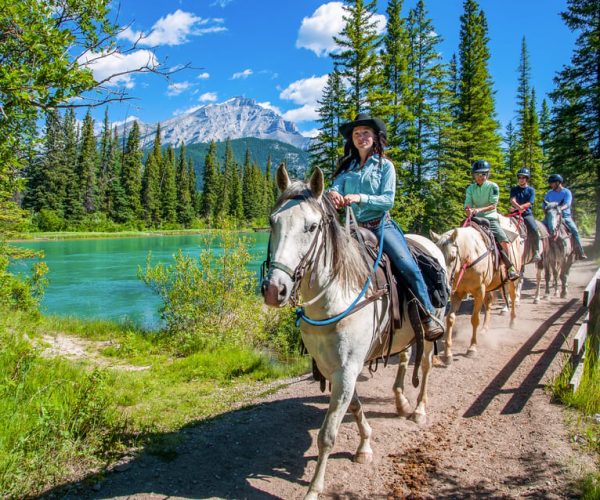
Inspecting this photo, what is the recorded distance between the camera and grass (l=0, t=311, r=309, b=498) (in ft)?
12.5

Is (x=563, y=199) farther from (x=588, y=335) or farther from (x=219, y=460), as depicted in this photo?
(x=219, y=460)

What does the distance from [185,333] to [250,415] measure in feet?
21.9

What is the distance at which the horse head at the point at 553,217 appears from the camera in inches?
496

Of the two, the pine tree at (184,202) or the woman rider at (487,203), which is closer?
the woman rider at (487,203)

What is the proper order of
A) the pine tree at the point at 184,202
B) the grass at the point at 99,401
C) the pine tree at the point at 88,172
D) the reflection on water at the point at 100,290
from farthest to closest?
the pine tree at the point at 184,202
the pine tree at the point at 88,172
the reflection on water at the point at 100,290
the grass at the point at 99,401

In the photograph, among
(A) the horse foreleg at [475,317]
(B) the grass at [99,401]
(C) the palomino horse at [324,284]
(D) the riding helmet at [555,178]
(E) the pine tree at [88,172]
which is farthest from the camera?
(E) the pine tree at [88,172]

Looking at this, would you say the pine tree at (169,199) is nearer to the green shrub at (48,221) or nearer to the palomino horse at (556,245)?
the green shrub at (48,221)

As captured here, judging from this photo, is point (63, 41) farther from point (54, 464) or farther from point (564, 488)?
point (564, 488)

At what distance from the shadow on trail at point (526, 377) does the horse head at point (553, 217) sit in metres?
4.44

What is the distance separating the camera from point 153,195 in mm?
81125

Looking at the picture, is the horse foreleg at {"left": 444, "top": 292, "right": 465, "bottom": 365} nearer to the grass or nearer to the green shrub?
the grass

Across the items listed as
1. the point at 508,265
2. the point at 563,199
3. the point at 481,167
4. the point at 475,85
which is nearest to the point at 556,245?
the point at 563,199

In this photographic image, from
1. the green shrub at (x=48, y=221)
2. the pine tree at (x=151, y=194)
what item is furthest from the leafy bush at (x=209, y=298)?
the pine tree at (x=151, y=194)

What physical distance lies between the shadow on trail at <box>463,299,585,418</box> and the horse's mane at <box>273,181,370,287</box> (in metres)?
3.02
